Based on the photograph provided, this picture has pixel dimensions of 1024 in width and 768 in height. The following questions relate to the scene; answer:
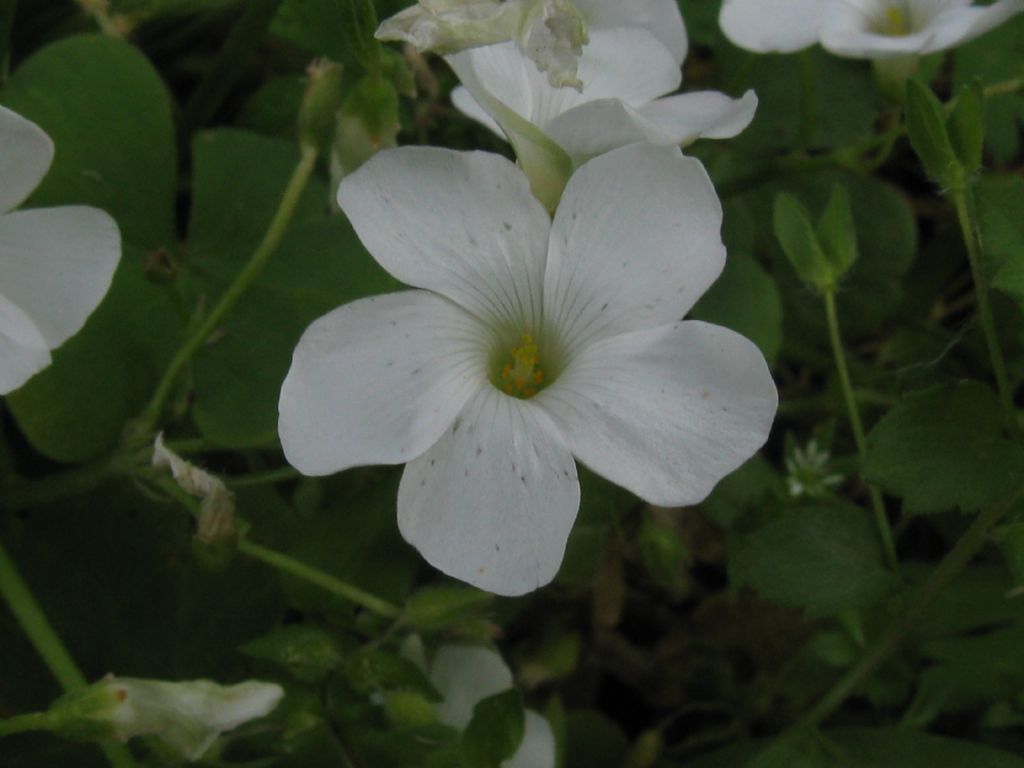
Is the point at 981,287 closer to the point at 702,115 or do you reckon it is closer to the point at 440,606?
the point at 702,115

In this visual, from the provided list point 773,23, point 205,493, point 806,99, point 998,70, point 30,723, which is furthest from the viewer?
point 998,70

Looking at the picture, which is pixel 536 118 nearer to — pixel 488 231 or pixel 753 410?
pixel 488 231

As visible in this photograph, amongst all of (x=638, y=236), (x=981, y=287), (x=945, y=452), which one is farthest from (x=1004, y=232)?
(x=638, y=236)

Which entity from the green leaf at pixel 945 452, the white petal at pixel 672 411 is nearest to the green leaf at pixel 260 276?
the white petal at pixel 672 411

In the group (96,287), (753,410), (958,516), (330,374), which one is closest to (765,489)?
(958,516)

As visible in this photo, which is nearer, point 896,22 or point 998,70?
point 896,22

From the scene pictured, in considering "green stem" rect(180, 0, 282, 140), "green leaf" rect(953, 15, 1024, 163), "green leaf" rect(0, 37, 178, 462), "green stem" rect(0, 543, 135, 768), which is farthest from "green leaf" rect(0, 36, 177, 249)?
"green leaf" rect(953, 15, 1024, 163)

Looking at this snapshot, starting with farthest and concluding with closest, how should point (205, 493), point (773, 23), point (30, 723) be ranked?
point (773, 23), point (205, 493), point (30, 723)
